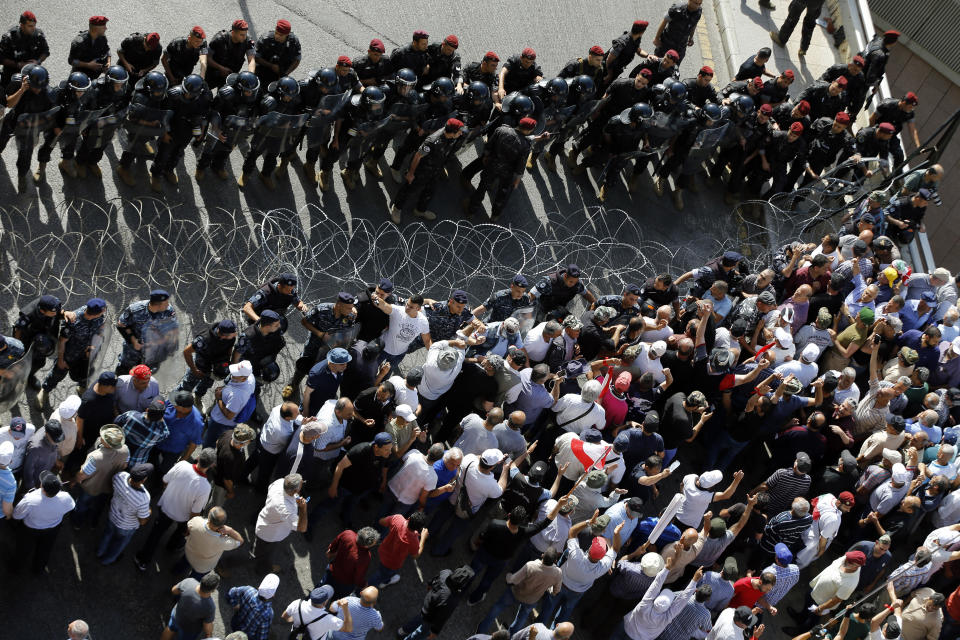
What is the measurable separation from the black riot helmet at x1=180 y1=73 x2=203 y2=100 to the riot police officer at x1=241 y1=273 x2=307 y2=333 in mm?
2642

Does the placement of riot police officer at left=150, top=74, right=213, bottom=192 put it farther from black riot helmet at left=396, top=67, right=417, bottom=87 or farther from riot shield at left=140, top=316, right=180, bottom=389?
riot shield at left=140, top=316, right=180, bottom=389

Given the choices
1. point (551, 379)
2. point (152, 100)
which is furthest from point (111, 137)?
point (551, 379)

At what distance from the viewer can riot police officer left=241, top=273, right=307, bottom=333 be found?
35.8 feet

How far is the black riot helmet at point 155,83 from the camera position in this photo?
39.2 ft

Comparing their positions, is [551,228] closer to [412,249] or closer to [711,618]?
[412,249]

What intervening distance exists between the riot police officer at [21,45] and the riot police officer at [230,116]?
2.04 m

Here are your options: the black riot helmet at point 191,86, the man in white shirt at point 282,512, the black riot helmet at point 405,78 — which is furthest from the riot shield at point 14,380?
the black riot helmet at point 405,78

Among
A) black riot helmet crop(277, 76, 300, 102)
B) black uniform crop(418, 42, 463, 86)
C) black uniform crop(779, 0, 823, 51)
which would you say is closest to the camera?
black riot helmet crop(277, 76, 300, 102)

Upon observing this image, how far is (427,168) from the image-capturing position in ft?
44.1

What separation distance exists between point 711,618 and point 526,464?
2.26 metres

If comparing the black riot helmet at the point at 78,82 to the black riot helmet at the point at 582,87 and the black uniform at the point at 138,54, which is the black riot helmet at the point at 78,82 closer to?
the black uniform at the point at 138,54

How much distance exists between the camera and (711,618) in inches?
404

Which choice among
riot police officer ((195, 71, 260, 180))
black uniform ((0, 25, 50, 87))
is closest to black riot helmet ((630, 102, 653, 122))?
riot police officer ((195, 71, 260, 180))

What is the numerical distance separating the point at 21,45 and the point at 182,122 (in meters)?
1.99
